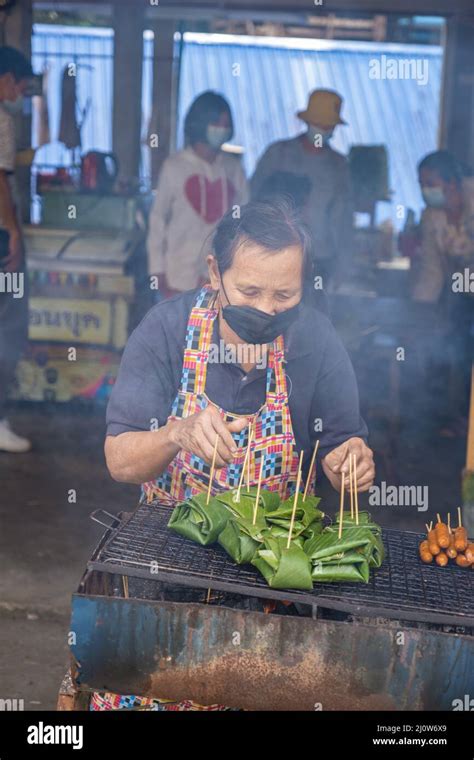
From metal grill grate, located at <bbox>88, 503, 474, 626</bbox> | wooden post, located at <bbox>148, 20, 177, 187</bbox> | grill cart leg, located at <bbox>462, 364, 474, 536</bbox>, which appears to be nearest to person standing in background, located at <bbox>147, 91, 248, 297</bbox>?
grill cart leg, located at <bbox>462, 364, 474, 536</bbox>

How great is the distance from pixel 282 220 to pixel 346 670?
4.39ft

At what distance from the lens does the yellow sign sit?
25.2 ft

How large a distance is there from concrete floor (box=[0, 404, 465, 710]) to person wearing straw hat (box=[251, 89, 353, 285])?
1.66m

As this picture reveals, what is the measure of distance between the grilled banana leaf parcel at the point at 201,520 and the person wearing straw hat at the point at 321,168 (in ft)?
17.4

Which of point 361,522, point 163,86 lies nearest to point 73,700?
point 361,522

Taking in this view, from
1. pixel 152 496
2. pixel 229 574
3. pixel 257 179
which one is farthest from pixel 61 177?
pixel 229 574

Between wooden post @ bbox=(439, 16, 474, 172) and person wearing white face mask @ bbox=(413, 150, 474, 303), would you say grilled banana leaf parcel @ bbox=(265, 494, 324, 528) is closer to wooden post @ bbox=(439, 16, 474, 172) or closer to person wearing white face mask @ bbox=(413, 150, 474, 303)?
person wearing white face mask @ bbox=(413, 150, 474, 303)

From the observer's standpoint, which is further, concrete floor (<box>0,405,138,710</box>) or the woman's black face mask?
concrete floor (<box>0,405,138,710</box>)

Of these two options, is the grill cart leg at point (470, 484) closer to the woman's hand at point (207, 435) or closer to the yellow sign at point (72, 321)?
the woman's hand at point (207, 435)

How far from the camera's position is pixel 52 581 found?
495 centimetres

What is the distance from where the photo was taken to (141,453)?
2822 millimetres

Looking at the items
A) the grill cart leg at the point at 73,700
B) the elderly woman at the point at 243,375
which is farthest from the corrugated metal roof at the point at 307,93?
the grill cart leg at the point at 73,700

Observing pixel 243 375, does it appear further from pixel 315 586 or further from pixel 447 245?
pixel 447 245

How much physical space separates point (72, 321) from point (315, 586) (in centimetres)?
563
